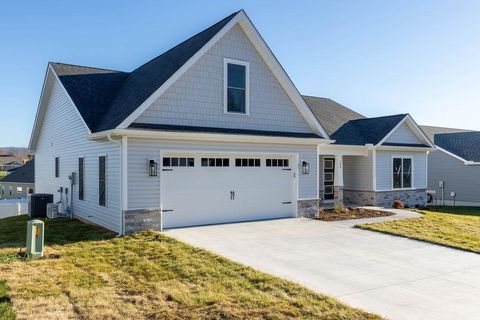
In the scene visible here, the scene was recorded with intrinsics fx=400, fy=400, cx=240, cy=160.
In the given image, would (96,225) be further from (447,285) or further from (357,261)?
(447,285)

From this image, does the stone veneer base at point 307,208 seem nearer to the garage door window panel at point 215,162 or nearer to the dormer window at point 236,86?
the garage door window panel at point 215,162

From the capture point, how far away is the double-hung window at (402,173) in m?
20.0

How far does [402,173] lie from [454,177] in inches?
265

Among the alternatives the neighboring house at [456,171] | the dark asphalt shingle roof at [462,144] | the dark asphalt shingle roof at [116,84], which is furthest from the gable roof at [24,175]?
the dark asphalt shingle roof at [462,144]

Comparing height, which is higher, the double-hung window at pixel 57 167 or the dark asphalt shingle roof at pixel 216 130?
the dark asphalt shingle roof at pixel 216 130

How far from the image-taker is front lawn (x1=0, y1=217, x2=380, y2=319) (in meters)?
5.50

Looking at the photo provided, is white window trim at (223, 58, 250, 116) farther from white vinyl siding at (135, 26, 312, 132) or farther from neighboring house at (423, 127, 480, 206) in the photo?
neighboring house at (423, 127, 480, 206)

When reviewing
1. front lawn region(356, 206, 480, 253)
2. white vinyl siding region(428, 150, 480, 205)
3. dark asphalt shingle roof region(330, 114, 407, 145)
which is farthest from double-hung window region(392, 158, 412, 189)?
white vinyl siding region(428, 150, 480, 205)

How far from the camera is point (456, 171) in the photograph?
24.5 m

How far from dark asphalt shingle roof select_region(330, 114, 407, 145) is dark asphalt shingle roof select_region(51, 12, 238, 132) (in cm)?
832

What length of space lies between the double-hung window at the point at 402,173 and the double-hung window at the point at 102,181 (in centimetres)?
1399

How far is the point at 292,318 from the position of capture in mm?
5281

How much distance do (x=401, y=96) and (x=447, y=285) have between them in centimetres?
1749

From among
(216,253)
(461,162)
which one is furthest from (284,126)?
(461,162)
